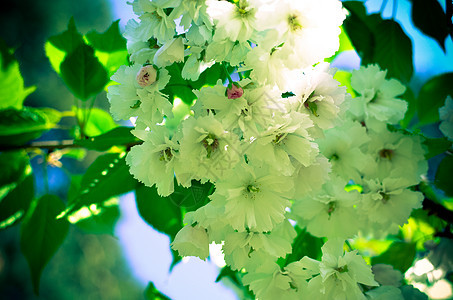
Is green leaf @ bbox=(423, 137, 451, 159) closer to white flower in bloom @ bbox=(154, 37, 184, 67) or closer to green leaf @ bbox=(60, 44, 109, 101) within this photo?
white flower in bloom @ bbox=(154, 37, 184, 67)

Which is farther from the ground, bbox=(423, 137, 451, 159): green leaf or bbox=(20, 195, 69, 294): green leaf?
bbox=(423, 137, 451, 159): green leaf

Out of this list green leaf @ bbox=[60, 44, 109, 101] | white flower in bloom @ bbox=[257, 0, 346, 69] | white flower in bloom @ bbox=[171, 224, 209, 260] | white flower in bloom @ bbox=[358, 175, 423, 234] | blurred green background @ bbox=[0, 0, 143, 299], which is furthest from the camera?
blurred green background @ bbox=[0, 0, 143, 299]

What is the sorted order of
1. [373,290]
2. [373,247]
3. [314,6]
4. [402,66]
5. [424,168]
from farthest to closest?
1. [373,247]
2. [402,66]
3. [424,168]
4. [373,290]
5. [314,6]

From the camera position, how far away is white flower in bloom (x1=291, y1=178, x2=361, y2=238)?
513 millimetres

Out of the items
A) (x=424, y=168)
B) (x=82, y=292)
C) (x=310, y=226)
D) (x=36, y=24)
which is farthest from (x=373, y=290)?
(x=36, y=24)

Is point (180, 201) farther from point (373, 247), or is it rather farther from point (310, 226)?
point (373, 247)

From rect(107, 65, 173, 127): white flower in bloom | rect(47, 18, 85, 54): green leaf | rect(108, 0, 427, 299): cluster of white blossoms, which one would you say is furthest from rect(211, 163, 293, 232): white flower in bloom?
rect(47, 18, 85, 54): green leaf

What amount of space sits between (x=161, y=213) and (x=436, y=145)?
18.1 inches

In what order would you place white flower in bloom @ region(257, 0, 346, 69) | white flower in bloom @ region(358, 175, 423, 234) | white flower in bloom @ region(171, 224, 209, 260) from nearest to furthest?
white flower in bloom @ region(257, 0, 346, 69)
white flower in bloom @ region(171, 224, 209, 260)
white flower in bloom @ region(358, 175, 423, 234)

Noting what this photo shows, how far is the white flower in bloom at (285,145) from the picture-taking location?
343mm

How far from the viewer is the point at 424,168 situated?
1.92ft

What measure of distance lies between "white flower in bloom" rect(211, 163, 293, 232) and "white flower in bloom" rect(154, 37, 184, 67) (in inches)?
5.3

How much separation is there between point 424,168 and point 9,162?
29.1 inches

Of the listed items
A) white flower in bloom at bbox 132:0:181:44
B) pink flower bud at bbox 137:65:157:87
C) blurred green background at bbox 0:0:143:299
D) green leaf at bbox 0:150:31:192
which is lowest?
blurred green background at bbox 0:0:143:299
